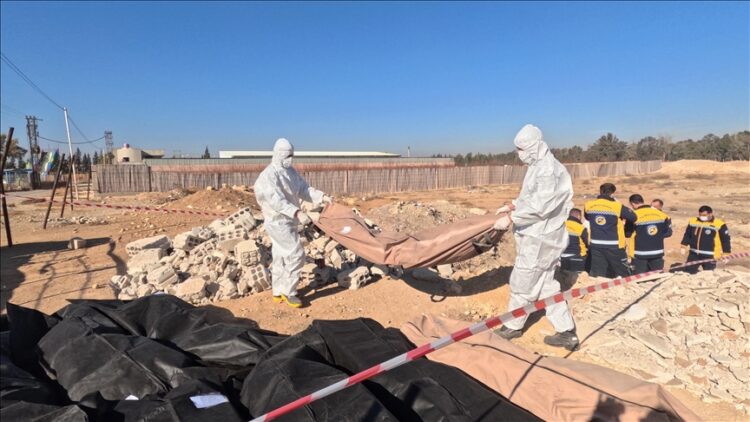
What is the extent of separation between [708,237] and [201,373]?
7.40 meters

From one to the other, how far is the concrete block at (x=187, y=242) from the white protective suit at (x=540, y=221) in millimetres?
5864

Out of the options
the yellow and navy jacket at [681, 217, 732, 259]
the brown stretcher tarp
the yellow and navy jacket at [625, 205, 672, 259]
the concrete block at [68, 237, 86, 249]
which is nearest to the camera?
the brown stretcher tarp

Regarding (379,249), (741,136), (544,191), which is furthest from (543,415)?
(741,136)

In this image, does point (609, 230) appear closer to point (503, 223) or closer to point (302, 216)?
point (503, 223)

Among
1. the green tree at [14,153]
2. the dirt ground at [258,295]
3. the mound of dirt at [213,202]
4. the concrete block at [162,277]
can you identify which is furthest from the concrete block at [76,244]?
the green tree at [14,153]

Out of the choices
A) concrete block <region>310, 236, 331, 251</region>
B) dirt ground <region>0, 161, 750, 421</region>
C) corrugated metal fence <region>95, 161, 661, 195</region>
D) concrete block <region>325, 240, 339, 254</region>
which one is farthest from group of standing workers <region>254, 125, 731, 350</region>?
corrugated metal fence <region>95, 161, 661, 195</region>

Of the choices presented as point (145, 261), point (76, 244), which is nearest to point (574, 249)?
point (145, 261)

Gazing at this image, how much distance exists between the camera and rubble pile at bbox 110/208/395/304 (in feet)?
20.2

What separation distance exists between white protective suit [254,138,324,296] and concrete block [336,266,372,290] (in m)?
1.00

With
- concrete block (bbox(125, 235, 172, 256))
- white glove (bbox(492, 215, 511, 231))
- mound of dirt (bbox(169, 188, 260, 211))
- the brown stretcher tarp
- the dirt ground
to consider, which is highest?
white glove (bbox(492, 215, 511, 231))

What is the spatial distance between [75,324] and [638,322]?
572 centimetres

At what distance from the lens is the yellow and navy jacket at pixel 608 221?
621 centimetres

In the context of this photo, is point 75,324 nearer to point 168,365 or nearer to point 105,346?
point 105,346

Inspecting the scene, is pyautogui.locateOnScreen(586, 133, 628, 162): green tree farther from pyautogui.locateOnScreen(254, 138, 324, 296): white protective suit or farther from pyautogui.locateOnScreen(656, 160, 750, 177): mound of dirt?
pyautogui.locateOnScreen(254, 138, 324, 296): white protective suit
